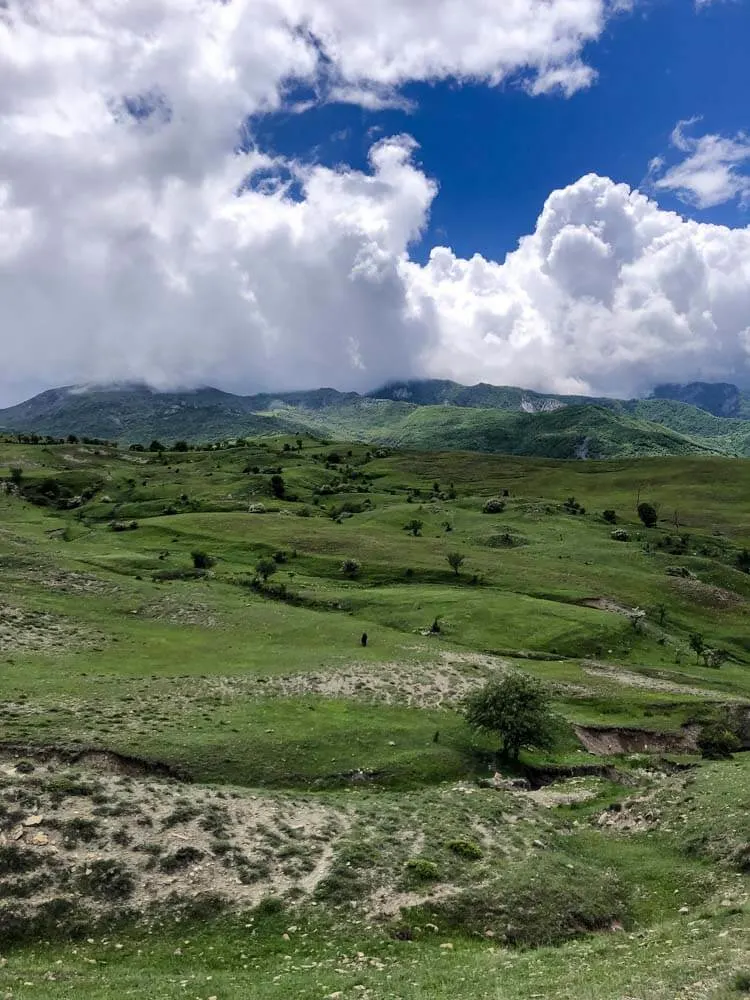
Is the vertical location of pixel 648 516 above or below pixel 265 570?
above

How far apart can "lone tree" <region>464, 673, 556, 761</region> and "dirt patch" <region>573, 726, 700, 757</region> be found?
655 centimetres

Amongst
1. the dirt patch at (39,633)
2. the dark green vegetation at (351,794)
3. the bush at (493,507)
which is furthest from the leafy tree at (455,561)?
the bush at (493,507)

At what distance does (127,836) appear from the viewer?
28.9 m

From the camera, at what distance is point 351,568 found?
117625 mm

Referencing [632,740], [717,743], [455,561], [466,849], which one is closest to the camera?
[466,849]

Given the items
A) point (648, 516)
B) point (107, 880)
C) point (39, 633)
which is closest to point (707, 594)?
point (648, 516)

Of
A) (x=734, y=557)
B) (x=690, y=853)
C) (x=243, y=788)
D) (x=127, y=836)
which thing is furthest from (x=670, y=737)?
(x=734, y=557)

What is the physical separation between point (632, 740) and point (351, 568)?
64798 millimetres

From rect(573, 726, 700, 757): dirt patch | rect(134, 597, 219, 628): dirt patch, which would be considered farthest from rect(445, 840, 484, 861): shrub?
rect(134, 597, 219, 628): dirt patch

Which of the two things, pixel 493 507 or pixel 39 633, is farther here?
pixel 493 507

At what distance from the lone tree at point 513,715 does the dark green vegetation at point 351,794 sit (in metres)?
1.41

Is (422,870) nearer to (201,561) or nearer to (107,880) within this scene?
(107,880)

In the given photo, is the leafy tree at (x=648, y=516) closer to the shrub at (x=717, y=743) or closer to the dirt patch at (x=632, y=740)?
the shrub at (x=717, y=743)

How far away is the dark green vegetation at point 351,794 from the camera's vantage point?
22.9 m
